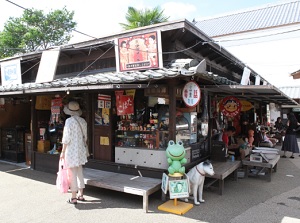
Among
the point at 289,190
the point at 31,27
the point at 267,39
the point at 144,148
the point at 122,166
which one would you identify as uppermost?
the point at 31,27

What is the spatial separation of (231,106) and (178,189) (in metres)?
4.21

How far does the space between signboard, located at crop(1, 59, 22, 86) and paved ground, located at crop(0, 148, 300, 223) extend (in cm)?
403

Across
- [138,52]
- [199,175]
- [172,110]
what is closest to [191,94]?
[172,110]

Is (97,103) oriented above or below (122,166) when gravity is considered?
above

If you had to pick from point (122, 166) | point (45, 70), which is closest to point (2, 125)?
point (45, 70)

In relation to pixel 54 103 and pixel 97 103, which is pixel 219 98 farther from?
pixel 54 103

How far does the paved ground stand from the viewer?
476cm

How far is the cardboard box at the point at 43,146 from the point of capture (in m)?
8.61

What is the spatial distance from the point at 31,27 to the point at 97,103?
20.2 meters

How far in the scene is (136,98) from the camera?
6805 mm

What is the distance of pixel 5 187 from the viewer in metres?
6.65

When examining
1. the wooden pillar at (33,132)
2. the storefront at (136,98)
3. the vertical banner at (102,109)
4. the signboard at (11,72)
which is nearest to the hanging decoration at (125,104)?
the storefront at (136,98)

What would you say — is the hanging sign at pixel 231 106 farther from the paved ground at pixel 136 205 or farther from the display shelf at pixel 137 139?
the display shelf at pixel 137 139

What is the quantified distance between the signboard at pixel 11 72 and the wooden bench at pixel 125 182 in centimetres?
534
